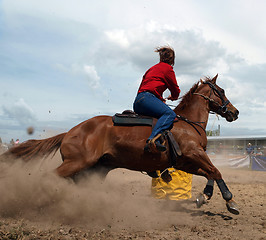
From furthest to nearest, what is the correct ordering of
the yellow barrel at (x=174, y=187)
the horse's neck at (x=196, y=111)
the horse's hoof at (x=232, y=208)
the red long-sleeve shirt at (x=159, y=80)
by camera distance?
the yellow barrel at (x=174, y=187) < the horse's neck at (x=196, y=111) < the red long-sleeve shirt at (x=159, y=80) < the horse's hoof at (x=232, y=208)

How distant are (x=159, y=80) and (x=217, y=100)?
53.7 inches

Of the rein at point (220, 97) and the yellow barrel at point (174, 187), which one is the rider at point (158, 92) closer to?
the rein at point (220, 97)

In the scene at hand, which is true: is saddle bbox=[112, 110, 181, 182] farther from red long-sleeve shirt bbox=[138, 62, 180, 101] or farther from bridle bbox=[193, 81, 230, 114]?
bridle bbox=[193, 81, 230, 114]

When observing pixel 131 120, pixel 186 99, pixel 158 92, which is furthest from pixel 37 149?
pixel 186 99

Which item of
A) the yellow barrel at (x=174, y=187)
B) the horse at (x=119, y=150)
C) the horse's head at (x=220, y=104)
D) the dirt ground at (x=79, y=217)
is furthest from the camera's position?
the yellow barrel at (x=174, y=187)

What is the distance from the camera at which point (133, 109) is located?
545 centimetres

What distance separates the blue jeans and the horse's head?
1.21 m

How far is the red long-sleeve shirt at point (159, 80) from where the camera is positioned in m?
5.26

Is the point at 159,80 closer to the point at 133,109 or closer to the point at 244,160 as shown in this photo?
the point at 133,109

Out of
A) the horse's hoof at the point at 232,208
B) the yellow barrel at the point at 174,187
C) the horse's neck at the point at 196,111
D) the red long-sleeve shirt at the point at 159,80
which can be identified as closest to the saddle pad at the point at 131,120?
the red long-sleeve shirt at the point at 159,80

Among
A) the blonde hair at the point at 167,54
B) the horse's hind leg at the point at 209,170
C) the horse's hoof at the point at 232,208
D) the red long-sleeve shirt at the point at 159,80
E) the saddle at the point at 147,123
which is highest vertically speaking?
the blonde hair at the point at 167,54

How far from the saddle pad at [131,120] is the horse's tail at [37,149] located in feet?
3.67

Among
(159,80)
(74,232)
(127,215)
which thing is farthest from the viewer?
(127,215)

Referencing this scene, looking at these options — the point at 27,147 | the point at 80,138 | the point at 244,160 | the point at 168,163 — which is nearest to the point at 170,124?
the point at 168,163
